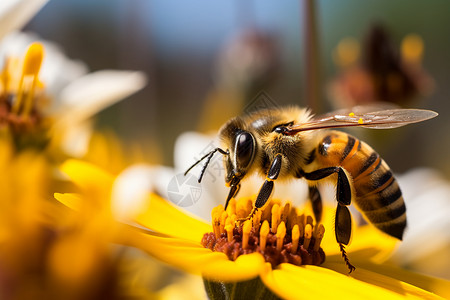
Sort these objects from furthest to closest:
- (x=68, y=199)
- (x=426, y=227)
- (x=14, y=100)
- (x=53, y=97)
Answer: (x=426, y=227) < (x=53, y=97) < (x=14, y=100) < (x=68, y=199)

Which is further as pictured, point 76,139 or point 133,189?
point 76,139

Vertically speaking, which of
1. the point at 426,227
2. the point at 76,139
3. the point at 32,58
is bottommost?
the point at 426,227

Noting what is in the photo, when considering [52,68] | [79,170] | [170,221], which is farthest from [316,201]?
[52,68]

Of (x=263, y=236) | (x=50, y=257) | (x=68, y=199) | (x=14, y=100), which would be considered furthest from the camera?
(x=14, y=100)

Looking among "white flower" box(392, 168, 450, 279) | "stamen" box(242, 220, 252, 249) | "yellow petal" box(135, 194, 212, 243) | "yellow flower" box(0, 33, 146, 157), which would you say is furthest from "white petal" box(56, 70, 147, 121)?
"white flower" box(392, 168, 450, 279)

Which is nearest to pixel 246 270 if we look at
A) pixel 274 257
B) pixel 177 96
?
pixel 274 257

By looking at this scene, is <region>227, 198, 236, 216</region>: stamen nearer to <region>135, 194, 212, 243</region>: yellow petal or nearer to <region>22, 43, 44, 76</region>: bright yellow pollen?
<region>135, 194, 212, 243</region>: yellow petal

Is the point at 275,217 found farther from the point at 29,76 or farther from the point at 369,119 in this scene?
the point at 29,76
